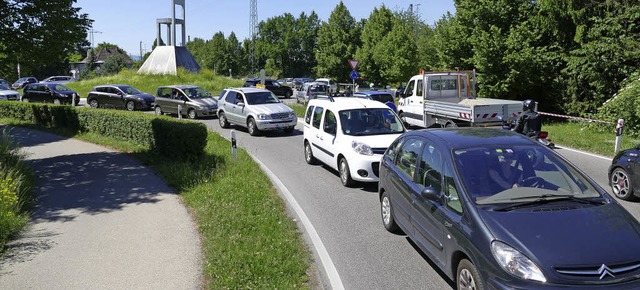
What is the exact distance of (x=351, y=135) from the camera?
33.5ft

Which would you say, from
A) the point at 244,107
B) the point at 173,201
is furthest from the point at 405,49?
the point at 173,201

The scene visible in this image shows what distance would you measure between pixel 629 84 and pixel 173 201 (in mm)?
15650

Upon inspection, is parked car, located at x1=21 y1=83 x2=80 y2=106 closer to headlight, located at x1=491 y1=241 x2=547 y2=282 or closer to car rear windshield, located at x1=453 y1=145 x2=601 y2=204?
car rear windshield, located at x1=453 y1=145 x2=601 y2=204

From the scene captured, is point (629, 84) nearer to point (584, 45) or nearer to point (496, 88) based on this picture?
point (584, 45)

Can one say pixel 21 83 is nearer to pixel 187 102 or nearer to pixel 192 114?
pixel 187 102

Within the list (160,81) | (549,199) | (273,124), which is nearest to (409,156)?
(549,199)

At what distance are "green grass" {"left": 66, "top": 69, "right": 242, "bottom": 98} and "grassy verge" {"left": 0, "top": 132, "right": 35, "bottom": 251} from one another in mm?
31996

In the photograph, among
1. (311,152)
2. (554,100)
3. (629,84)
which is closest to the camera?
(311,152)

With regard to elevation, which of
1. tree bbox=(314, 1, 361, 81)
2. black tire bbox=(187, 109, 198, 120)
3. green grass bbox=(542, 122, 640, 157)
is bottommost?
green grass bbox=(542, 122, 640, 157)

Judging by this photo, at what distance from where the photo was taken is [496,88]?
21.7 metres

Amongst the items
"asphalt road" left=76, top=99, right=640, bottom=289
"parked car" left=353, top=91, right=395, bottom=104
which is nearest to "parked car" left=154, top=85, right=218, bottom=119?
"parked car" left=353, top=91, right=395, bottom=104

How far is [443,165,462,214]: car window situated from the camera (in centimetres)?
474

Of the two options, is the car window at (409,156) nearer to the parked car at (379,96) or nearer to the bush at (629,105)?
the bush at (629,105)

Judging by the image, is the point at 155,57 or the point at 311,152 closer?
the point at 311,152
